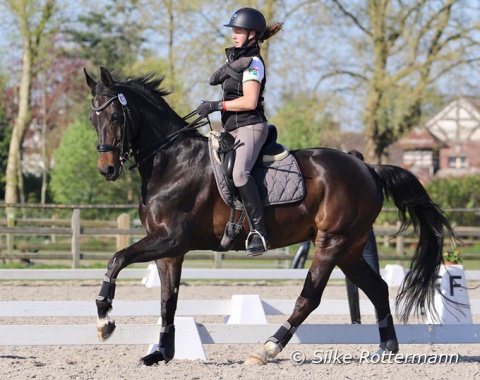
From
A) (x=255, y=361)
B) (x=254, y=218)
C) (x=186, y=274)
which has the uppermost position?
(x=254, y=218)

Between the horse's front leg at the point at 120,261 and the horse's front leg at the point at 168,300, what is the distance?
33cm

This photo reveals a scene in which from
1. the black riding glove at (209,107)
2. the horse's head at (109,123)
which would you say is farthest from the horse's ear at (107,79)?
the black riding glove at (209,107)

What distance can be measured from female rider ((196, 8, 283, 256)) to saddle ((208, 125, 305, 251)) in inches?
3.4

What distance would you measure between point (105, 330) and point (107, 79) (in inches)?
71.8

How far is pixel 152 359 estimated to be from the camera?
6.10 m

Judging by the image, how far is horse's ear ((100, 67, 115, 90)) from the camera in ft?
19.9

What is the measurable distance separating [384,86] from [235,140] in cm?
1456

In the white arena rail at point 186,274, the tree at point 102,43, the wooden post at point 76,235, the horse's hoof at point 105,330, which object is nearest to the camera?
the horse's hoof at point 105,330

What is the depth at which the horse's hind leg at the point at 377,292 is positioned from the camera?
6.74 m

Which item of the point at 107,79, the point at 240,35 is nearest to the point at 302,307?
the point at 240,35

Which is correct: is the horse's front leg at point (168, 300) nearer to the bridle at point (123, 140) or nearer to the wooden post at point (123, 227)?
the bridle at point (123, 140)

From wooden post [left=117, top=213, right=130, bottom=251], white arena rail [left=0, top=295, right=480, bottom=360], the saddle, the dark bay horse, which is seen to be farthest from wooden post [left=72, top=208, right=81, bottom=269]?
the saddle

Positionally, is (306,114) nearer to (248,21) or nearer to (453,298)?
(453,298)

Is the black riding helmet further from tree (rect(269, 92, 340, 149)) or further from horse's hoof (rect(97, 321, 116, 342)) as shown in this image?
tree (rect(269, 92, 340, 149))
